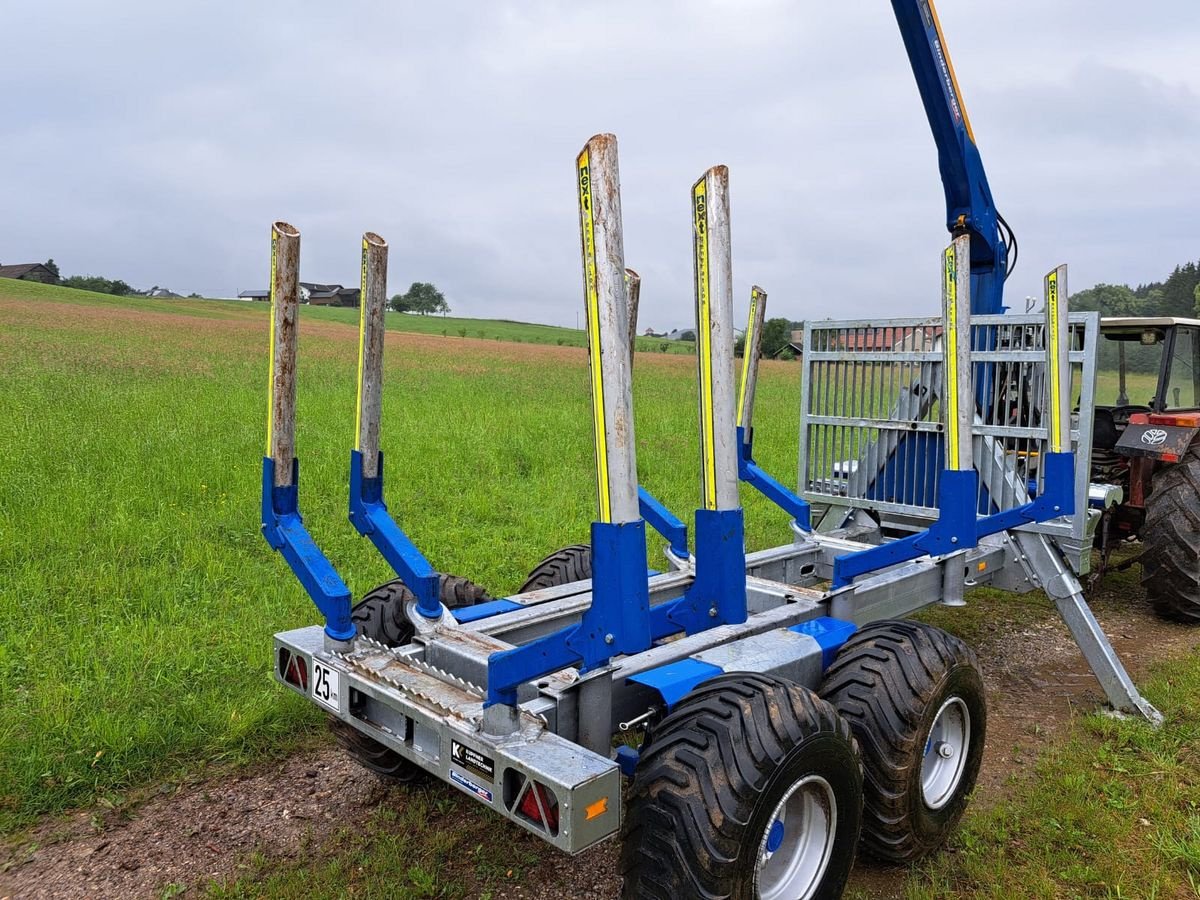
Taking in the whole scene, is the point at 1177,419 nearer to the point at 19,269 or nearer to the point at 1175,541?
the point at 1175,541

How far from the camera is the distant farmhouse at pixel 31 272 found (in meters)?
79.5

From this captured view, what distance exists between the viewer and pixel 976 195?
233 inches

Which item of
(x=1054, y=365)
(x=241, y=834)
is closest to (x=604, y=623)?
(x=241, y=834)

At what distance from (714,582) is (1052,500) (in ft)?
7.91

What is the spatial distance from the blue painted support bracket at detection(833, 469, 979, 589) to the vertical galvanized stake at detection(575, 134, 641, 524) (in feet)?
6.04

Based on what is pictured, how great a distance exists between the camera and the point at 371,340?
307 cm

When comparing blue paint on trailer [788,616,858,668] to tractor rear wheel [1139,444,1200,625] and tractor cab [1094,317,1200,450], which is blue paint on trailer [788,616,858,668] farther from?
tractor cab [1094,317,1200,450]

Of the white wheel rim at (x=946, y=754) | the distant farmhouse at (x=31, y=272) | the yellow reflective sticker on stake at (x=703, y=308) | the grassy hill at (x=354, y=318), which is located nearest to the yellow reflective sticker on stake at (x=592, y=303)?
the yellow reflective sticker on stake at (x=703, y=308)

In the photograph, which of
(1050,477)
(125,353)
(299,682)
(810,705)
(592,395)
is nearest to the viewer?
(592,395)

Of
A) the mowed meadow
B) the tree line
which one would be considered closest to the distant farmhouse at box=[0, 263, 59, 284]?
the mowed meadow

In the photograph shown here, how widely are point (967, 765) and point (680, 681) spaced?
1300mm

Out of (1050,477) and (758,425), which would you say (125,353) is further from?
(1050,477)

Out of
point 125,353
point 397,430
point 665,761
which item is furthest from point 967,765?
point 125,353

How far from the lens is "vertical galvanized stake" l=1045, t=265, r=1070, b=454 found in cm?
411
